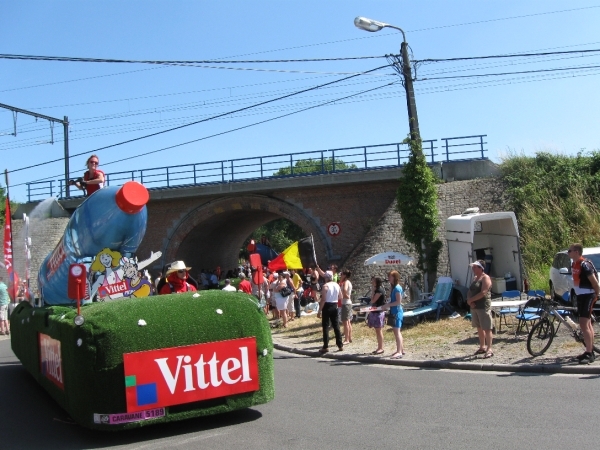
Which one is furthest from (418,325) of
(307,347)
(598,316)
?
(598,316)

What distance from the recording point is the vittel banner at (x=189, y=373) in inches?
272

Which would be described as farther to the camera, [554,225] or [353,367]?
[554,225]

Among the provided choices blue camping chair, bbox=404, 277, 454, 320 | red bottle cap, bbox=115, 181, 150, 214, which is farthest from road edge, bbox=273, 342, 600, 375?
red bottle cap, bbox=115, 181, 150, 214

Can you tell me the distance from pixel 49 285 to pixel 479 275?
716 centimetres

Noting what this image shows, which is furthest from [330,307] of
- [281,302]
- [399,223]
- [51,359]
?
[399,223]

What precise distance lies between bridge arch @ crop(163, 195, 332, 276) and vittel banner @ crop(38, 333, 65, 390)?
69.0 ft

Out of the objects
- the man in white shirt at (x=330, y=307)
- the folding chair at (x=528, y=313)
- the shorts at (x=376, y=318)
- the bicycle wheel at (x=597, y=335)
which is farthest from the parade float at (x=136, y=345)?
the folding chair at (x=528, y=313)

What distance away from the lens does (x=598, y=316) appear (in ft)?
46.1

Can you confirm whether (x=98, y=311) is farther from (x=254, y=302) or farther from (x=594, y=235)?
(x=594, y=235)

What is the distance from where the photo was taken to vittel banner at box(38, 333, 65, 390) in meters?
7.77

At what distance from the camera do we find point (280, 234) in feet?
255

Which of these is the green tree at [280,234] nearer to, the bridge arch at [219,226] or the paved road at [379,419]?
the bridge arch at [219,226]

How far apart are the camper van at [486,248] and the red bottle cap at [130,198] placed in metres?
11.6

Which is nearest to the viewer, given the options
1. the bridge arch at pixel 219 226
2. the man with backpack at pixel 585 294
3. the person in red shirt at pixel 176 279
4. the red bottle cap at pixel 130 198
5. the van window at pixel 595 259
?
the red bottle cap at pixel 130 198
